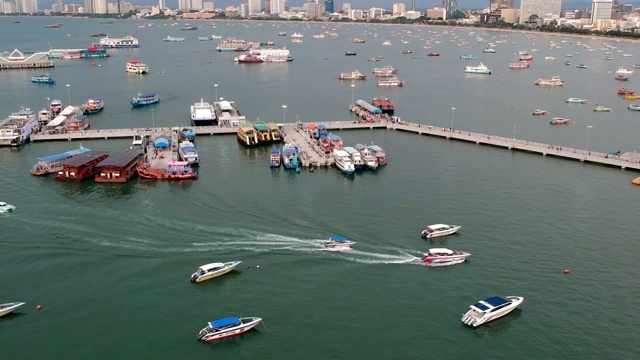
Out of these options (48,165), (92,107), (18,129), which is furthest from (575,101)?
(18,129)

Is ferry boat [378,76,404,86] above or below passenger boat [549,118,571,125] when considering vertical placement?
above

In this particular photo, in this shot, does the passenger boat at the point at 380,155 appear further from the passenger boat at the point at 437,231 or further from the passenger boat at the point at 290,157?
the passenger boat at the point at 437,231

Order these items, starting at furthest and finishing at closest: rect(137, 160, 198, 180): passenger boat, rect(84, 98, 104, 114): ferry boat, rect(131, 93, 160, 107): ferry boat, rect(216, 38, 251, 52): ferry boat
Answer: rect(216, 38, 251, 52): ferry boat → rect(131, 93, 160, 107): ferry boat → rect(84, 98, 104, 114): ferry boat → rect(137, 160, 198, 180): passenger boat

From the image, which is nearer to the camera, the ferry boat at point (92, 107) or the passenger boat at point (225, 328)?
the passenger boat at point (225, 328)

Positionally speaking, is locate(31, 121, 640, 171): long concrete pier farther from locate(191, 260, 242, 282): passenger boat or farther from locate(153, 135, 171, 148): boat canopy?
locate(191, 260, 242, 282): passenger boat

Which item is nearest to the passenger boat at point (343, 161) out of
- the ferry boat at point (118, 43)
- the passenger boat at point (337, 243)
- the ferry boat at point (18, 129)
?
the passenger boat at point (337, 243)

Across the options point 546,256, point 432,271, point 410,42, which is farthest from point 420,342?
point 410,42

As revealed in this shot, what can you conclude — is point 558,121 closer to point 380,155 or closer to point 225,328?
point 380,155

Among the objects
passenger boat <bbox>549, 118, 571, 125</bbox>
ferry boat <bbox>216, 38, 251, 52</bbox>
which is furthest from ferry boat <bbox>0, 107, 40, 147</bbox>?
ferry boat <bbox>216, 38, 251, 52</bbox>
